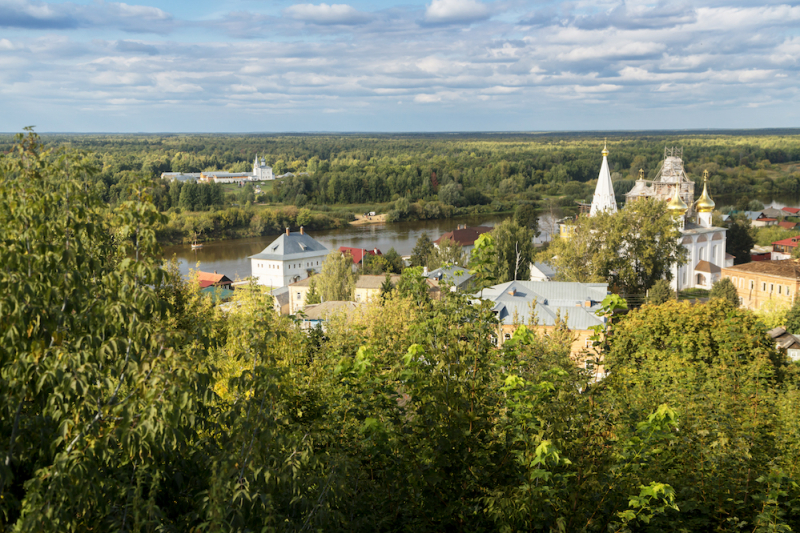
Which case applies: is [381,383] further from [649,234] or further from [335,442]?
[649,234]

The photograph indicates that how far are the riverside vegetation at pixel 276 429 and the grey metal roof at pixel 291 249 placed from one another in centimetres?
3230

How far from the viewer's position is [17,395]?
2.98m

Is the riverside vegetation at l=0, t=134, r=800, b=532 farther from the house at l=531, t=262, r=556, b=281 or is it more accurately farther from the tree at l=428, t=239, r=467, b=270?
the tree at l=428, t=239, r=467, b=270

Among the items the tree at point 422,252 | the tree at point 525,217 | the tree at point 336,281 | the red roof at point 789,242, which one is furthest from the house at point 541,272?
the red roof at point 789,242

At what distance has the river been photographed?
46312 millimetres

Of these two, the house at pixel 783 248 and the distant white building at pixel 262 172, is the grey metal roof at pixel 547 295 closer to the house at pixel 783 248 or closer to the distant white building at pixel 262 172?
the house at pixel 783 248

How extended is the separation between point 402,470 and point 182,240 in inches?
2186

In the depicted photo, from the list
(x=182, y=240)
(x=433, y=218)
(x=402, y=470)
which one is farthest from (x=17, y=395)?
(x=433, y=218)

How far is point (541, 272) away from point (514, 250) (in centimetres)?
180

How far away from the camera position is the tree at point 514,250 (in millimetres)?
33816

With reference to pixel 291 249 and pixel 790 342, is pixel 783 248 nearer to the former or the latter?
pixel 790 342

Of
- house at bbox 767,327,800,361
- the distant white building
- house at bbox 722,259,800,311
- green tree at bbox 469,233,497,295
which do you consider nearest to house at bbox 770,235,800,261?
house at bbox 722,259,800,311

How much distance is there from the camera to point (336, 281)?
2783 cm

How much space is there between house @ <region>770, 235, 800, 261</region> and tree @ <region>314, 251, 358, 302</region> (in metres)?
30.1
